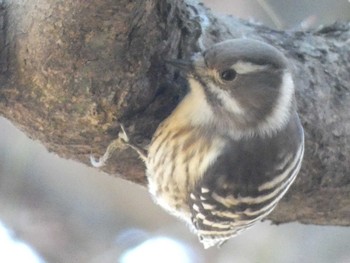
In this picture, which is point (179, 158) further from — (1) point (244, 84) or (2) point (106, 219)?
(2) point (106, 219)

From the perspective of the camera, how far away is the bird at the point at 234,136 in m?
1.44

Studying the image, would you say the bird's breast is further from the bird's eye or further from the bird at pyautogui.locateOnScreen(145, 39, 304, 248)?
the bird's eye

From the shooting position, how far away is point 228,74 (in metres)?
1.43

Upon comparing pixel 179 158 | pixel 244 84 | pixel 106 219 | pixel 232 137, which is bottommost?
pixel 106 219

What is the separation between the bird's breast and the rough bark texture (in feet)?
0.12

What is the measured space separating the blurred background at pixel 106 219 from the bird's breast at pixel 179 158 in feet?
2.49

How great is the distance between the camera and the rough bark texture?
1.34 meters

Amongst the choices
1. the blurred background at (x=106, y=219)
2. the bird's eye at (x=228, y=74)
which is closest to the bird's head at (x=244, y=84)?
the bird's eye at (x=228, y=74)

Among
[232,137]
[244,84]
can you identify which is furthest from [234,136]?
[244,84]

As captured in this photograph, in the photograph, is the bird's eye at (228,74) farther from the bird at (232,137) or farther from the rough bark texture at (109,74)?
the rough bark texture at (109,74)

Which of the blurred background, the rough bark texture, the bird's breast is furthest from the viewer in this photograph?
the blurred background

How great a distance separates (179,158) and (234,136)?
0.49 feet

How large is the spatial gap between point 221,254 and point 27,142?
3.12ft

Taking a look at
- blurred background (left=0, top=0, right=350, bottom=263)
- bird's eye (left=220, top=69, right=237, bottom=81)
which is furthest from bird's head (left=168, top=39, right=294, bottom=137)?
blurred background (left=0, top=0, right=350, bottom=263)
